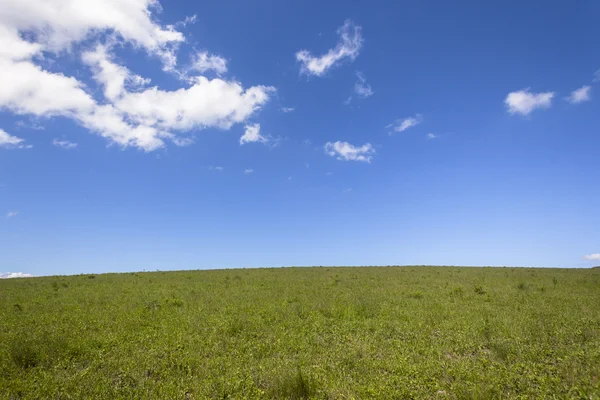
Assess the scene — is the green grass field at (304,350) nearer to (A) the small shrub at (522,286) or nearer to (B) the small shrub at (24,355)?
(B) the small shrub at (24,355)

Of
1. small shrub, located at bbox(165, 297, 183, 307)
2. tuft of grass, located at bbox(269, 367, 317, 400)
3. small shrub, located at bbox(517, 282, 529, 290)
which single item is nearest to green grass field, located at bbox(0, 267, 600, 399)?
tuft of grass, located at bbox(269, 367, 317, 400)

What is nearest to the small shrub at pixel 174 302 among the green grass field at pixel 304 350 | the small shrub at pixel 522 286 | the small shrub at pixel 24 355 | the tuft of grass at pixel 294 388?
the green grass field at pixel 304 350

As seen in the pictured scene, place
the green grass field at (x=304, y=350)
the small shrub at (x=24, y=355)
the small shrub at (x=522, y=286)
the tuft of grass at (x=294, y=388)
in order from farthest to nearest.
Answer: the small shrub at (x=522, y=286) → the small shrub at (x=24, y=355) → the green grass field at (x=304, y=350) → the tuft of grass at (x=294, y=388)

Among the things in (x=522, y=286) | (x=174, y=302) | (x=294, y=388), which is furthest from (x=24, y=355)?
(x=522, y=286)

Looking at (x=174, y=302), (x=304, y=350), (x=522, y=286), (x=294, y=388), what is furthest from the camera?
(x=522, y=286)

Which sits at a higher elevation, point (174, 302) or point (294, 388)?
point (174, 302)

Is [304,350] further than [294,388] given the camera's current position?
Yes

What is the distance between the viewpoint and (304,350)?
30.1 ft

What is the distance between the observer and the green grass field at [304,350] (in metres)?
6.77

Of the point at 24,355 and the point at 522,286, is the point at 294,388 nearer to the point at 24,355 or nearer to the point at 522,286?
the point at 24,355

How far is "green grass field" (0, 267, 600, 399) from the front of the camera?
6.77m

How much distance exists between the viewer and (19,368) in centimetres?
816

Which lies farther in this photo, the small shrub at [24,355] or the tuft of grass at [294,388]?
Answer: the small shrub at [24,355]

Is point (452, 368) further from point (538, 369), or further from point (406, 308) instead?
point (406, 308)
